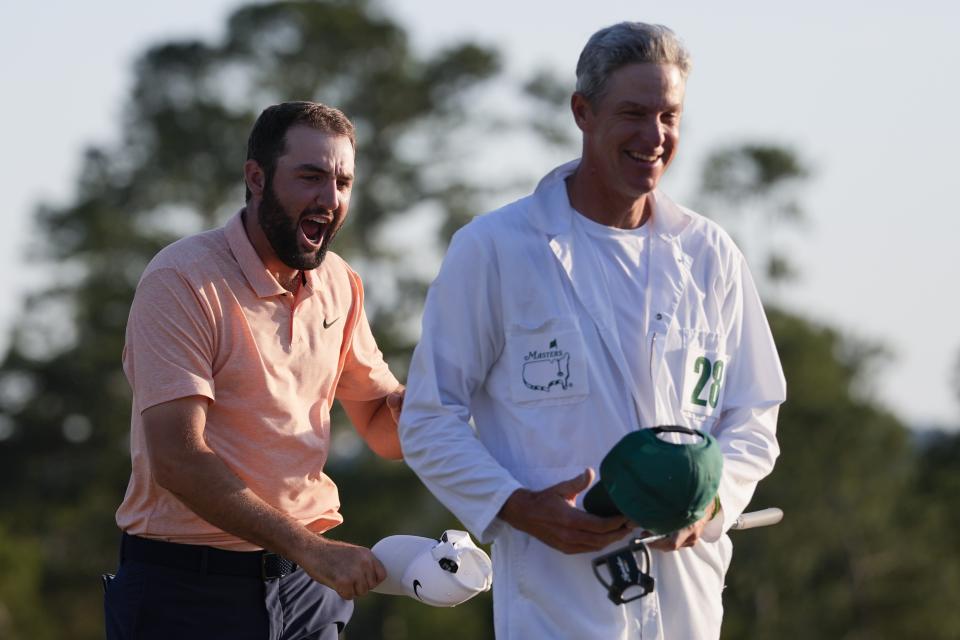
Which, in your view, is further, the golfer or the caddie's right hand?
the golfer

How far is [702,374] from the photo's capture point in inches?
177

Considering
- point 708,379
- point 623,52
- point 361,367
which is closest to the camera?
point 623,52

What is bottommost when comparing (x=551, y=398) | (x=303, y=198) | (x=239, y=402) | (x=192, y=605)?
(x=192, y=605)

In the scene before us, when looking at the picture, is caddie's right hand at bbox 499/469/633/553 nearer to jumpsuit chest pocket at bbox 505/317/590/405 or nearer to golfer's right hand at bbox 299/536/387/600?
jumpsuit chest pocket at bbox 505/317/590/405

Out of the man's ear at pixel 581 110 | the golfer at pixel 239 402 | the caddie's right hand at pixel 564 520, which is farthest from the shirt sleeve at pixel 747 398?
the golfer at pixel 239 402

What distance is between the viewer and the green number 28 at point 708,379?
4.48 m

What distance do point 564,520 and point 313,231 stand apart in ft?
4.37

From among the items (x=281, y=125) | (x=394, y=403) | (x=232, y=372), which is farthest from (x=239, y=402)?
(x=281, y=125)

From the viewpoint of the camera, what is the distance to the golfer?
4.71 metres

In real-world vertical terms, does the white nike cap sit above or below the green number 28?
below

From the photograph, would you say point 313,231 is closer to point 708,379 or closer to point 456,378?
point 456,378

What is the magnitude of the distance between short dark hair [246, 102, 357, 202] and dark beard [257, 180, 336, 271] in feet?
0.25

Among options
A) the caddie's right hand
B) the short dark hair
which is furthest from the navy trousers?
the short dark hair

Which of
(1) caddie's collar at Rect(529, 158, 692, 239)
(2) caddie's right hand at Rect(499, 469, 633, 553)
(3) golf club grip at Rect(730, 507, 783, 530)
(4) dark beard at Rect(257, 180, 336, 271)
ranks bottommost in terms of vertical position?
(3) golf club grip at Rect(730, 507, 783, 530)
